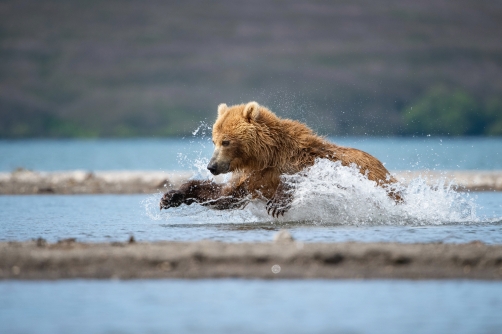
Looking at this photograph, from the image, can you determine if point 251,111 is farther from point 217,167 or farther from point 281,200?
point 281,200

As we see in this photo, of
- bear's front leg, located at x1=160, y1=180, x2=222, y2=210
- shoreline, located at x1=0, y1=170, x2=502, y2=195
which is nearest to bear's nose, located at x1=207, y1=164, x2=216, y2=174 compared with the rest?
bear's front leg, located at x1=160, y1=180, x2=222, y2=210

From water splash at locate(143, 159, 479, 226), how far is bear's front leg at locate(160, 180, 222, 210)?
0.21m

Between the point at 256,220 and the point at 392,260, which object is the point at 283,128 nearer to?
the point at 256,220

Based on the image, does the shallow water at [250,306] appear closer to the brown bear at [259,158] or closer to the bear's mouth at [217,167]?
the bear's mouth at [217,167]

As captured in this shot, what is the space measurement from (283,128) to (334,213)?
130cm

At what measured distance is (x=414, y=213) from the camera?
34.2 ft

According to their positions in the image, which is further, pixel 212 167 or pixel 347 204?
pixel 347 204

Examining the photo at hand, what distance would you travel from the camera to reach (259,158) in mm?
10266

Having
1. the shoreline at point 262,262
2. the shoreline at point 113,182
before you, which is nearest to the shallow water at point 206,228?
the shoreline at point 262,262

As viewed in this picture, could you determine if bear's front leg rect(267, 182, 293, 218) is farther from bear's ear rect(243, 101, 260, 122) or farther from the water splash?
bear's ear rect(243, 101, 260, 122)

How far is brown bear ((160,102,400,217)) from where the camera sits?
1020 cm

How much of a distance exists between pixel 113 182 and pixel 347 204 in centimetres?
1038

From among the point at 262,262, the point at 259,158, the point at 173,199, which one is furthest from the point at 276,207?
the point at 262,262

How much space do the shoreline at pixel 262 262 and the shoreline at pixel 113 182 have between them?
10.3 meters
